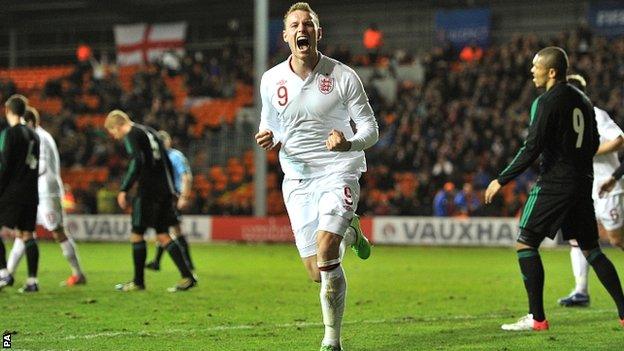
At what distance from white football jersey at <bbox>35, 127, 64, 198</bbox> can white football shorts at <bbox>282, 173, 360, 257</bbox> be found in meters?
6.84

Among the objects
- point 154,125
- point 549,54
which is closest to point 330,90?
point 549,54

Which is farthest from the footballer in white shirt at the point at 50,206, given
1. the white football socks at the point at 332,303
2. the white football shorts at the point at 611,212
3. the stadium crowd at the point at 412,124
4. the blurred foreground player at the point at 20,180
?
the stadium crowd at the point at 412,124

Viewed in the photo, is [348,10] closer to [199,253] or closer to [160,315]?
[199,253]

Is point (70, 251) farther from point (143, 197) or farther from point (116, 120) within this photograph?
point (116, 120)

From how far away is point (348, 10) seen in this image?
4156cm

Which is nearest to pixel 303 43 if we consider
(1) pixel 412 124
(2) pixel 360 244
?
→ (2) pixel 360 244

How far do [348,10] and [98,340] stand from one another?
3412cm

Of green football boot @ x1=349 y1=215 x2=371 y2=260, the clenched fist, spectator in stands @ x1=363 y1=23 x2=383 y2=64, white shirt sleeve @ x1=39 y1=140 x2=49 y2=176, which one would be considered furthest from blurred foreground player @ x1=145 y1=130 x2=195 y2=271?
spectator in stands @ x1=363 y1=23 x2=383 y2=64

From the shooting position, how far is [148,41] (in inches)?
1694

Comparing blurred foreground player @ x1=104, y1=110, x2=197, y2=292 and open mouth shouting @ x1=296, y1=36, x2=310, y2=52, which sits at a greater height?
open mouth shouting @ x1=296, y1=36, x2=310, y2=52

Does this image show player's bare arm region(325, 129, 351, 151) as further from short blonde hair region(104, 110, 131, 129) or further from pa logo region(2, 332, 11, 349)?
short blonde hair region(104, 110, 131, 129)

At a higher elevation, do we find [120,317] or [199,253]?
[120,317]

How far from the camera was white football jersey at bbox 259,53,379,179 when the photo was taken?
25.8 ft

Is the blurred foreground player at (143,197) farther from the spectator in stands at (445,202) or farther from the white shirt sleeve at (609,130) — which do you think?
the spectator in stands at (445,202)
